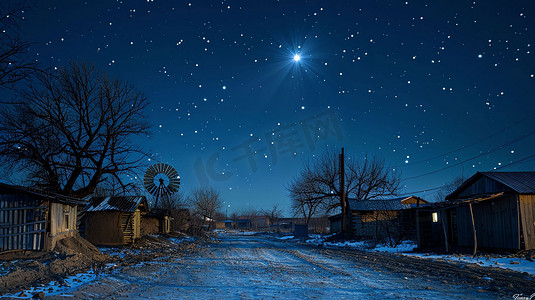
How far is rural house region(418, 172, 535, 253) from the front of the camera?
17.9m

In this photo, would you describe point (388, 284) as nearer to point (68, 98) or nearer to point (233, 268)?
point (233, 268)

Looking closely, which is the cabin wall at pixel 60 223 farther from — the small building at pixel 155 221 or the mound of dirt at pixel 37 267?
the small building at pixel 155 221

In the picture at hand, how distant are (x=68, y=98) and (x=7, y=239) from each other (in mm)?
11394

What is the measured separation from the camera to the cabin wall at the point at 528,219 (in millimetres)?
17812

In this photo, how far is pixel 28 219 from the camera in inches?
592

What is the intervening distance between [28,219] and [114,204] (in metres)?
12.9

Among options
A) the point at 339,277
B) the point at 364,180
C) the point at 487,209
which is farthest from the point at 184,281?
the point at 364,180

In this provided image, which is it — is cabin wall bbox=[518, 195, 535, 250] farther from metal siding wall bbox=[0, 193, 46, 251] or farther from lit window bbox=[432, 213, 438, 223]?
metal siding wall bbox=[0, 193, 46, 251]

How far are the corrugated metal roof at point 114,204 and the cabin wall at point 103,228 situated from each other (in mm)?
435

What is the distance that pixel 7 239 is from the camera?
13859 mm

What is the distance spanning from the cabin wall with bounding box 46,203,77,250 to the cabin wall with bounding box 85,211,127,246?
6718mm

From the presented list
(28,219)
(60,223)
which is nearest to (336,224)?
(60,223)

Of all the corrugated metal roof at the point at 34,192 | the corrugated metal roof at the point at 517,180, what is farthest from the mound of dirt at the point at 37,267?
the corrugated metal roof at the point at 517,180

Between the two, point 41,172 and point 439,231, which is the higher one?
point 41,172
